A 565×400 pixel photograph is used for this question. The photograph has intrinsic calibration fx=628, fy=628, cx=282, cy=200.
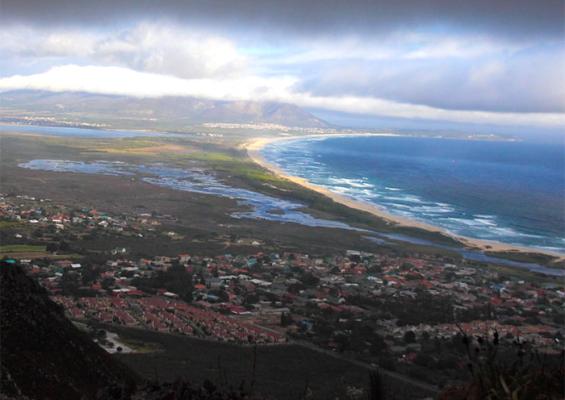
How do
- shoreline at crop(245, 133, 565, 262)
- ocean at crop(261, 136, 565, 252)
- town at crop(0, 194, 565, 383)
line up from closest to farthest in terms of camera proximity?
town at crop(0, 194, 565, 383)
shoreline at crop(245, 133, 565, 262)
ocean at crop(261, 136, 565, 252)

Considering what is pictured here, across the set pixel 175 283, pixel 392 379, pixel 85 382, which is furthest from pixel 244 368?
pixel 175 283

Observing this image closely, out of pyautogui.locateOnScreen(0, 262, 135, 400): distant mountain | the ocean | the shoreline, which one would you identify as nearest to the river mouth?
the shoreline

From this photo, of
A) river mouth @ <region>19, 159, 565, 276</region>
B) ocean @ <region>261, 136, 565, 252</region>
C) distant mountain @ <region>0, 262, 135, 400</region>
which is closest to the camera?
distant mountain @ <region>0, 262, 135, 400</region>

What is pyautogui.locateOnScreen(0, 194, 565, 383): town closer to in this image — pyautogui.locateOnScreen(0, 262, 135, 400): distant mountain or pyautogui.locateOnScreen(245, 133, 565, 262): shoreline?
pyautogui.locateOnScreen(0, 262, 135, 400): distant mountain

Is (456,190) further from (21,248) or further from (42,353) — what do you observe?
(42,353)

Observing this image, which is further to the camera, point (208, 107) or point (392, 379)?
point (208, 107)

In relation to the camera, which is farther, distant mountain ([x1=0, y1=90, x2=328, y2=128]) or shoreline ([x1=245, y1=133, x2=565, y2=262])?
distant mountain ([x1=0, y1=90, x2=328, y2=128])

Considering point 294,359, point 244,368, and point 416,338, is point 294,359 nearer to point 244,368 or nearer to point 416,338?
point 244,368

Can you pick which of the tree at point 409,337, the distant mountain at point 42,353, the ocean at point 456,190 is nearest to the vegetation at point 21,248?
the distant mountain at point 42,353
